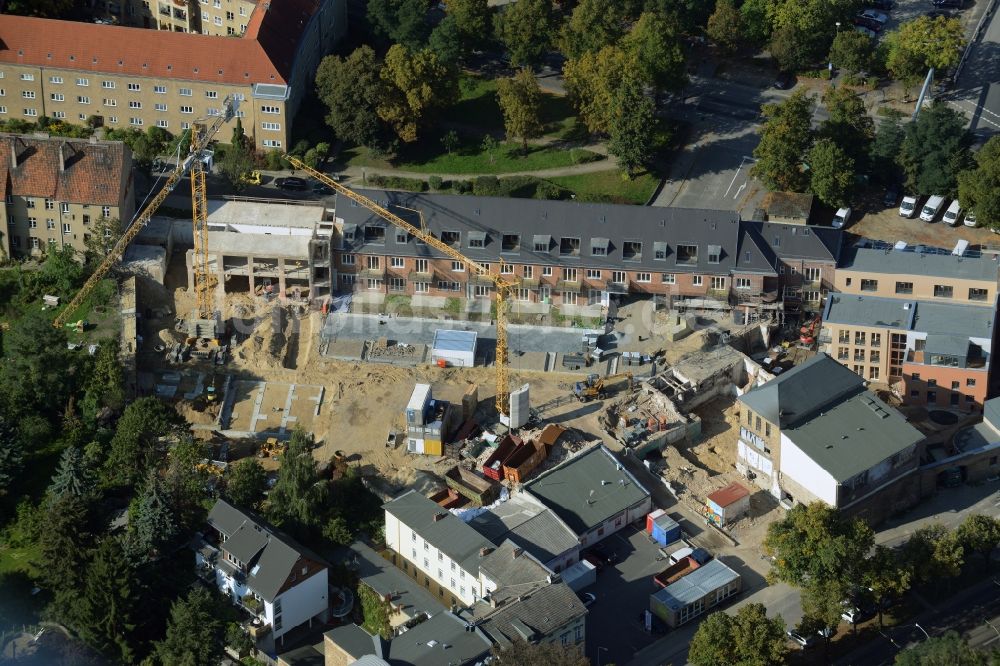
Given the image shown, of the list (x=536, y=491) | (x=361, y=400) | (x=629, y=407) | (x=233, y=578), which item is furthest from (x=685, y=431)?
(x=233, y=578)

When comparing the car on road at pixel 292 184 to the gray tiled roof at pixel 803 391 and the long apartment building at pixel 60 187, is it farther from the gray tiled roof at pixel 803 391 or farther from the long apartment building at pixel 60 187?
the gray tiled roof at pixel 803 391

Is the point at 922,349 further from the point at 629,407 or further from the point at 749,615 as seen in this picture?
the point at 749,615

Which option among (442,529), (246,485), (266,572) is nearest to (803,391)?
(442,529)

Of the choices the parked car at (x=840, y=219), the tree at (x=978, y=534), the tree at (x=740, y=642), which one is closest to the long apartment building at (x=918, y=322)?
the parked car at (x=840, y=219)

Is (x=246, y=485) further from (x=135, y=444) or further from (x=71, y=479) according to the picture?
(x=71, y=479)

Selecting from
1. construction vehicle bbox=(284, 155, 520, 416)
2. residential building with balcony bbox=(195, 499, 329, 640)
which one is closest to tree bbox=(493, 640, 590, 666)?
residential building with balcony bbox=(195, 499, 329, 640)
